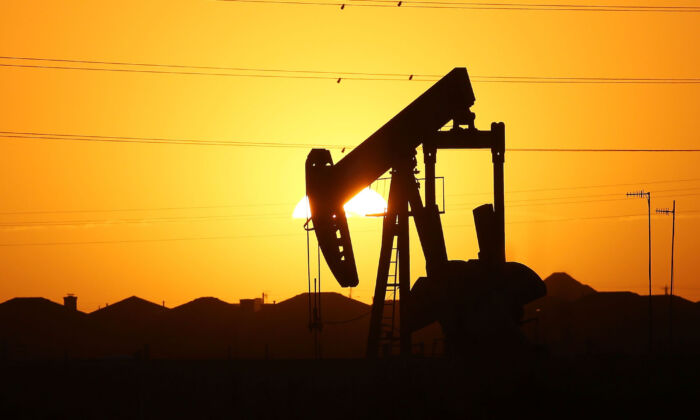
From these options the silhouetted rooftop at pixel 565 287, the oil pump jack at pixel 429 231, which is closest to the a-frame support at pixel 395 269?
the oil pump jack at pixel 429 231

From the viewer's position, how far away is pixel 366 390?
16656 millimetres

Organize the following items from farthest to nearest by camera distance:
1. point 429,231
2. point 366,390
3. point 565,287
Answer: point 565,287, point 429,231, point 366,390

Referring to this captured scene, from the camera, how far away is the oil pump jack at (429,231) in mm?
19547

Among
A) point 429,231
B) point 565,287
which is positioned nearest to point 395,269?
point 429,231

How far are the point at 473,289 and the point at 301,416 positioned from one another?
5424mm

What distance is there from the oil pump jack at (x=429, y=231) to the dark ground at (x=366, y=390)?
1.02 meters

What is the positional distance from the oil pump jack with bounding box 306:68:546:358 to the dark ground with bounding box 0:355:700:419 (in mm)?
1018

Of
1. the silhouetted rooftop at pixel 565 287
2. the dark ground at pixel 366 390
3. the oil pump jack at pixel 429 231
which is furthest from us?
the silhouetted rooftop at pixel 565 287

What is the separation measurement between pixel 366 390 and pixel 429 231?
17.4ft

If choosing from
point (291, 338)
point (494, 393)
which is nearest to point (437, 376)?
point (494, 393)

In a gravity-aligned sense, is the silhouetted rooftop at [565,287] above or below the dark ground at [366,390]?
below

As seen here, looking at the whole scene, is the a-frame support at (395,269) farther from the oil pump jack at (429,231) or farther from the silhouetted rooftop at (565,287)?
the silhouetted rooftop at (565,287)

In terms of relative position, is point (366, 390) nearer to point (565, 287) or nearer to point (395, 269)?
point (395, 269)

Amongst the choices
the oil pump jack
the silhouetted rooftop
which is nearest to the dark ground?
the oil pump jack
